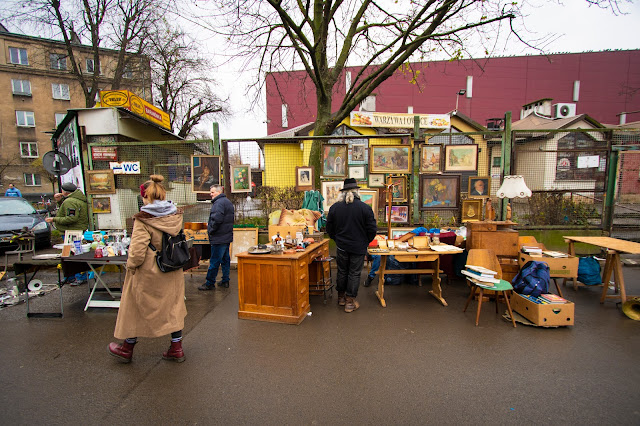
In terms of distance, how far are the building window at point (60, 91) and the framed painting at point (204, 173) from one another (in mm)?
32619

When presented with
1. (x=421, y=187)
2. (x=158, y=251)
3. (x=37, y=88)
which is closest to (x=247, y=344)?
(x=158, y=251)

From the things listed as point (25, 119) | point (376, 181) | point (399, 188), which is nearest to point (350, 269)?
point (376, 181)

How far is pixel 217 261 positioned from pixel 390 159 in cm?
446

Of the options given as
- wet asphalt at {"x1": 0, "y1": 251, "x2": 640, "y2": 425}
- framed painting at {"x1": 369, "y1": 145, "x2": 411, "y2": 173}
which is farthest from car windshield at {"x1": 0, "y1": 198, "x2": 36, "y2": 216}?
framed painting at {"x1": 369, "y1": 145, "x2": 411, "y2": 173}

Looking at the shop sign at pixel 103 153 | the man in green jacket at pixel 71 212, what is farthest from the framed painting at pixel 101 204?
the man in green jacket at pixel 71 212

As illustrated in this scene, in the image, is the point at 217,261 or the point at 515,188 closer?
the point at 515,188

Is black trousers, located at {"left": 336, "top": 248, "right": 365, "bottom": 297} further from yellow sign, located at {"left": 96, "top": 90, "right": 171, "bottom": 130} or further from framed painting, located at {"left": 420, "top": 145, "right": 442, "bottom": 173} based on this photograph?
yellow sign, located at {"left": 96, "top": 90, "right": 171, "bottom": 130}

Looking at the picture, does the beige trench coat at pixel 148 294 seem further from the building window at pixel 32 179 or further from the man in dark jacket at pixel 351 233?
the building window at pixel 32 179

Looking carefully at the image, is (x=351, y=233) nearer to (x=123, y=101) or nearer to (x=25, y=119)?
(x=123, y=101)

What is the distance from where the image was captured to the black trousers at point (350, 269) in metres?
4.49

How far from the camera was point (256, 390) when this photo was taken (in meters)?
2.73

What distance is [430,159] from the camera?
22.8ft

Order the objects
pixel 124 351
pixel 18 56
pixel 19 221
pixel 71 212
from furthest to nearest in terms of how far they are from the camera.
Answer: pixel 18 56 < pixel 19 221 < pixel 71 212 < pixel 124 351

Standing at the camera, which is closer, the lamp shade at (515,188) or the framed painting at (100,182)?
the lamp shade at (515,188)
